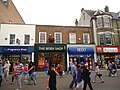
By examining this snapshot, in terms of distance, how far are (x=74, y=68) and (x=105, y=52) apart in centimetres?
1595

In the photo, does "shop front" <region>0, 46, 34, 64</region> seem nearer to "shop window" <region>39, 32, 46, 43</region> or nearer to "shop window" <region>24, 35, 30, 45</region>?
"shop window" <region>24, 35, 30, 45</region>

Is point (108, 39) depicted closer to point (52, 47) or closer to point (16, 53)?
point (52, 47)

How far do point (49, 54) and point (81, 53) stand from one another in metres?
4.75

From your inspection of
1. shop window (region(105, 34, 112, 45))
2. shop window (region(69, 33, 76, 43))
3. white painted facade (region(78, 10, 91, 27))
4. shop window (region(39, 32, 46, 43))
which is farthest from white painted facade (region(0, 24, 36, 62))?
shop window (region(105, 34, 112, 45))

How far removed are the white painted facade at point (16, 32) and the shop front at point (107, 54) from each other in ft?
33.1

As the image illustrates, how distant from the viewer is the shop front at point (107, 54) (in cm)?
2580

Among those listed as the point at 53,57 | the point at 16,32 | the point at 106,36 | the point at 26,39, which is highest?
the point at 16,32

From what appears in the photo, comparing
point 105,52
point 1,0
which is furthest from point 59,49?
point 1,0

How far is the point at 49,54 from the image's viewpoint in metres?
24.5

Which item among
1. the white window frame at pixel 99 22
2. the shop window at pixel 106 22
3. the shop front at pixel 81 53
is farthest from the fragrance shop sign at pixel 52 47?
the shop window at pixel 106 22

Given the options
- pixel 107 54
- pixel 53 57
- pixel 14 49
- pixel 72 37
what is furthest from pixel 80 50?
pixel 14 49

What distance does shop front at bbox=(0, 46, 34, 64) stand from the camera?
2311 centimetres

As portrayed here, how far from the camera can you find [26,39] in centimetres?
2430

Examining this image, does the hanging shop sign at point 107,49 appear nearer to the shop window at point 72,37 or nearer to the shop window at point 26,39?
the shop window at point 72,37
